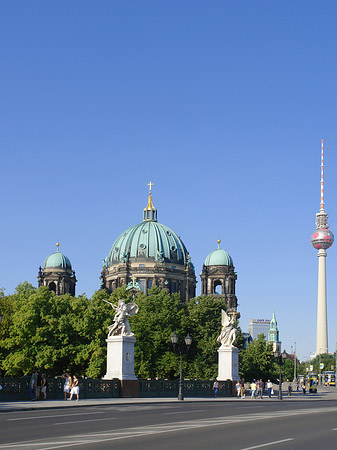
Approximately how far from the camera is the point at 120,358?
42.0 m

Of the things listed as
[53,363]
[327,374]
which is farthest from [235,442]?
[327,374]

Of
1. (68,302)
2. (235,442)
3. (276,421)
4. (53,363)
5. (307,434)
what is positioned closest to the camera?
(235,442)

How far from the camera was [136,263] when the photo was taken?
150 m

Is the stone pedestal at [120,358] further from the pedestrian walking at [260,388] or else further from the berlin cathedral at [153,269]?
the berlin cathedral at [153,269]

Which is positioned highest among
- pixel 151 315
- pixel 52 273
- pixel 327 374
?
pixel 52 273

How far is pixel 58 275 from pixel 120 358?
104057 mm

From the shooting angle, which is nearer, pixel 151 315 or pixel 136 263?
pixel 151 315

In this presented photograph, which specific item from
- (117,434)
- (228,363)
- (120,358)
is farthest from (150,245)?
(117,434)

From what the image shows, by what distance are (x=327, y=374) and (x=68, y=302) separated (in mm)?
107509

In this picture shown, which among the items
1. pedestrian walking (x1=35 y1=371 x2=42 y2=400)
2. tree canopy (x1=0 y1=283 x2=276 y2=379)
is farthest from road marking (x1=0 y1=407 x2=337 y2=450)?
tree canopy (x1=0 y1=283 x2=276 y2=379)

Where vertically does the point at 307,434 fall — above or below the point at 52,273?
below

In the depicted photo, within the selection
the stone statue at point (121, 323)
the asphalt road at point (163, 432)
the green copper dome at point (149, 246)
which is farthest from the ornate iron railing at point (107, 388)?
the green copper dome at point (149, 246)

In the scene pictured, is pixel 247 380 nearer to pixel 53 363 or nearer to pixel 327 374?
pixel 53 363

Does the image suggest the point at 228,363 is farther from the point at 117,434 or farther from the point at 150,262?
the point at 150,262
